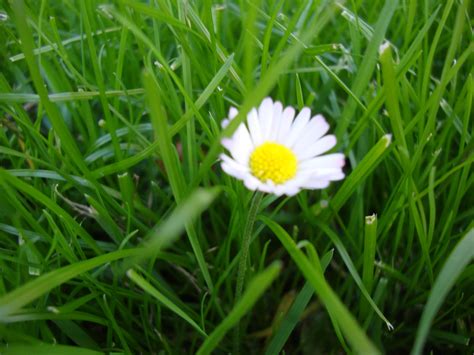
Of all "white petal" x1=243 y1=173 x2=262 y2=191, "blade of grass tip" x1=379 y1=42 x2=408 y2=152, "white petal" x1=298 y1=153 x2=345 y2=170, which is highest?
"blade of grass tip" x1=379 y1=42 x2=408 y2=152

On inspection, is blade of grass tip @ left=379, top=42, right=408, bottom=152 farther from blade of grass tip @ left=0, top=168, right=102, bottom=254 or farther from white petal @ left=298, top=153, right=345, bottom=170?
blade of grass tip @ left=0, top=168, right=102, bottom=254

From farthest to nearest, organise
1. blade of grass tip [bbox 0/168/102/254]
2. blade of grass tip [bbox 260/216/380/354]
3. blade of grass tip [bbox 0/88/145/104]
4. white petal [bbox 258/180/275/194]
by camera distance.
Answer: blade of grass tip [bbox 0/88/145/104] → blade of grass tip [bbox 0/168/102/254] → white petal [bbox 258/180/275/194] → blade of grass tip [bbox 260/216/380/354]

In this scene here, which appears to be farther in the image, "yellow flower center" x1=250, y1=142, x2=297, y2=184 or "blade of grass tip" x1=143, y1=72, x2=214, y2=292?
"yellow flower center" x1=250, y1=142, x2=297, y2=184

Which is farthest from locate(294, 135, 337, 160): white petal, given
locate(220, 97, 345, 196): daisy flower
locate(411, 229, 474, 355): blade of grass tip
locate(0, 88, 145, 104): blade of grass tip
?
locate(0, 88, 145, 104): blade of grass tip

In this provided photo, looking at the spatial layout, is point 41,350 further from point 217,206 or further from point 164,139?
point 217,206

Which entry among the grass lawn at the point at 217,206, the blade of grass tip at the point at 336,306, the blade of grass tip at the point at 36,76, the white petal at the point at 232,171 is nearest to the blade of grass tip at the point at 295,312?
the grass lawn at the point at 217,206

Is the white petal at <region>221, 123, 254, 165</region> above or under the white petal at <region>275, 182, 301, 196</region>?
above
